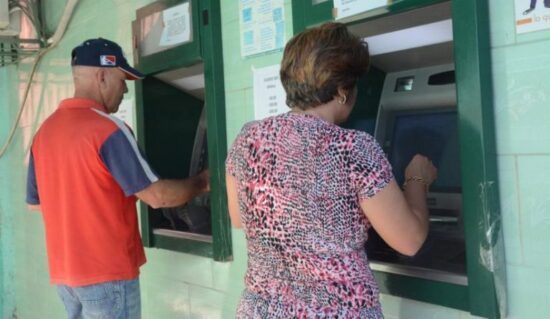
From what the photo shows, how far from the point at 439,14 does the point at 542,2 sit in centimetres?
28

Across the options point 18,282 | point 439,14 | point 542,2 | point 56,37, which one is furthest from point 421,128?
point 18,282

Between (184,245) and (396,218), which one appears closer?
(396,218)

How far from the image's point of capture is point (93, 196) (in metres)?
1.98

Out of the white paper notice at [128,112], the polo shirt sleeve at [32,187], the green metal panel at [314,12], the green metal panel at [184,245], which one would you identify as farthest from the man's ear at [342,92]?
the white paper notice at [128,112]

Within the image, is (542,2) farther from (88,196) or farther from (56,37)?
(56,37)

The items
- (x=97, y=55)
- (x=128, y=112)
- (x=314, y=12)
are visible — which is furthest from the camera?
(x=128, y=112)

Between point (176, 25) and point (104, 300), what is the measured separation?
1186 mm

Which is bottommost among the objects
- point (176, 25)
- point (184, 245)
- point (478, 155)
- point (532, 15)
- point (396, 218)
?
point (184, 245)

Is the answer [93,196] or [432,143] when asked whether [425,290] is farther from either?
[93,196]

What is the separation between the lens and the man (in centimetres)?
193

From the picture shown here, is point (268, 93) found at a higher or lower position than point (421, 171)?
higher

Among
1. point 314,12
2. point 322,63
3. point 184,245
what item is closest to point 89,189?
point 184,245

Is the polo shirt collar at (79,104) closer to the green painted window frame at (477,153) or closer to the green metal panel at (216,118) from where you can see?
the green metal panel at (216,118)

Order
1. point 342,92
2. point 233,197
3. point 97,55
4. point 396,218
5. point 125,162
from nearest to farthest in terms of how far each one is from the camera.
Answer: point 396,218
point 342,92
point 233,197
point 125,162
point 97,55
